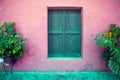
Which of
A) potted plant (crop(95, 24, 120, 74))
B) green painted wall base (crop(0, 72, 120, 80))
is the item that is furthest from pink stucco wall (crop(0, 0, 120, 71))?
potted plant (crop(95, 24, 120, 74))

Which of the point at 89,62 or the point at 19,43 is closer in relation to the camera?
the point at 19,43

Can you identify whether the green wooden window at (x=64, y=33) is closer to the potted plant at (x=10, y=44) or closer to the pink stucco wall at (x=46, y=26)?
the pink stucco wall at (x=46, y=26)

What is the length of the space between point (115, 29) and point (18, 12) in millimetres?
2445

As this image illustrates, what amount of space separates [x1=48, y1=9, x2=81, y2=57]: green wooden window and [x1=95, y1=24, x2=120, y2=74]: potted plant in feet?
2.20

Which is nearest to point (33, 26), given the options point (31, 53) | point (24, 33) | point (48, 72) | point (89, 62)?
point (24, 33)

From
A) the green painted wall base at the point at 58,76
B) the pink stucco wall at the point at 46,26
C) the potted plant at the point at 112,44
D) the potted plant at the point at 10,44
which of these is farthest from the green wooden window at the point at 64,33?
the potted plant at the point at 10,44

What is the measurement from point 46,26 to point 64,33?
0.55 m

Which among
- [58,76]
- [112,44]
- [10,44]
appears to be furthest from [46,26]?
[112,44]

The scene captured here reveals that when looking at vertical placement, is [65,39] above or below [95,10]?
below

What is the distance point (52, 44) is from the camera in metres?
6.38

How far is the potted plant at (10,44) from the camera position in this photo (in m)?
5.65

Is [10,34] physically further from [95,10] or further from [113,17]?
[113,17]

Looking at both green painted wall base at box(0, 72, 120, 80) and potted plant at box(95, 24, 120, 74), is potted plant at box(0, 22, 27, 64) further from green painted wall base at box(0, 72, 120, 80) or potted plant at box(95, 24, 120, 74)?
potted plant at box(95, 24, 120, 74)

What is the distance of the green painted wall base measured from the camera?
19.2 feet
